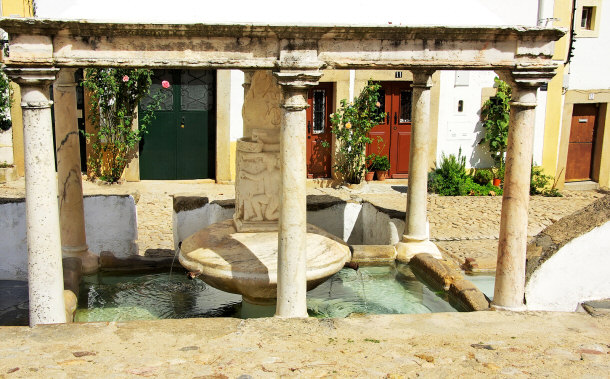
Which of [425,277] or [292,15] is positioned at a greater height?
[292,15]

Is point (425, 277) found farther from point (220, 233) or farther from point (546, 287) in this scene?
point (220, 233)

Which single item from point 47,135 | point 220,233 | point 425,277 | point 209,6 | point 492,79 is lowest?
point 425,277

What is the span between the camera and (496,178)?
1289 cm

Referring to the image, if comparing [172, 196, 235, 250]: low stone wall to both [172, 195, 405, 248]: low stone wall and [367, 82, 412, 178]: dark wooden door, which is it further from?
[367, 82, 412, 178]: dark wooden door

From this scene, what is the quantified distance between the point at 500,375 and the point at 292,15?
867cm

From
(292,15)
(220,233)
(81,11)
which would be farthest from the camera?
(292,15)

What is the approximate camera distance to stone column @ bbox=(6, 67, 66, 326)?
4988mm

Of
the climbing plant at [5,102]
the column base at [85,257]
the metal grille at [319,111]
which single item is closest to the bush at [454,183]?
the metal grille at [319,111]

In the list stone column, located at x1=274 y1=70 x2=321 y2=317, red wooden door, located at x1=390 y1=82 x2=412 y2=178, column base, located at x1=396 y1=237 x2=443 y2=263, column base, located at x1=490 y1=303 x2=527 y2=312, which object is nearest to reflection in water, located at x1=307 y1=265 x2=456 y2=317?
column base, located at x1=396 y1=237 x2=443 y2=263

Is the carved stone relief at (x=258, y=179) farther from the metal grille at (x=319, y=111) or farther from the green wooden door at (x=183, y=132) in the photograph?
the metal grille at (x=319, y=111)

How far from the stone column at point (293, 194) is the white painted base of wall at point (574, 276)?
2.03 meters

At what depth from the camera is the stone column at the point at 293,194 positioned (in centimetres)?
519

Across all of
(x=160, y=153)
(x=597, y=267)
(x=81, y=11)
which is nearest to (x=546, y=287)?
(x=597, y=267)

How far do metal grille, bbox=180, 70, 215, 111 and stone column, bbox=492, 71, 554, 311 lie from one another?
309 inches
